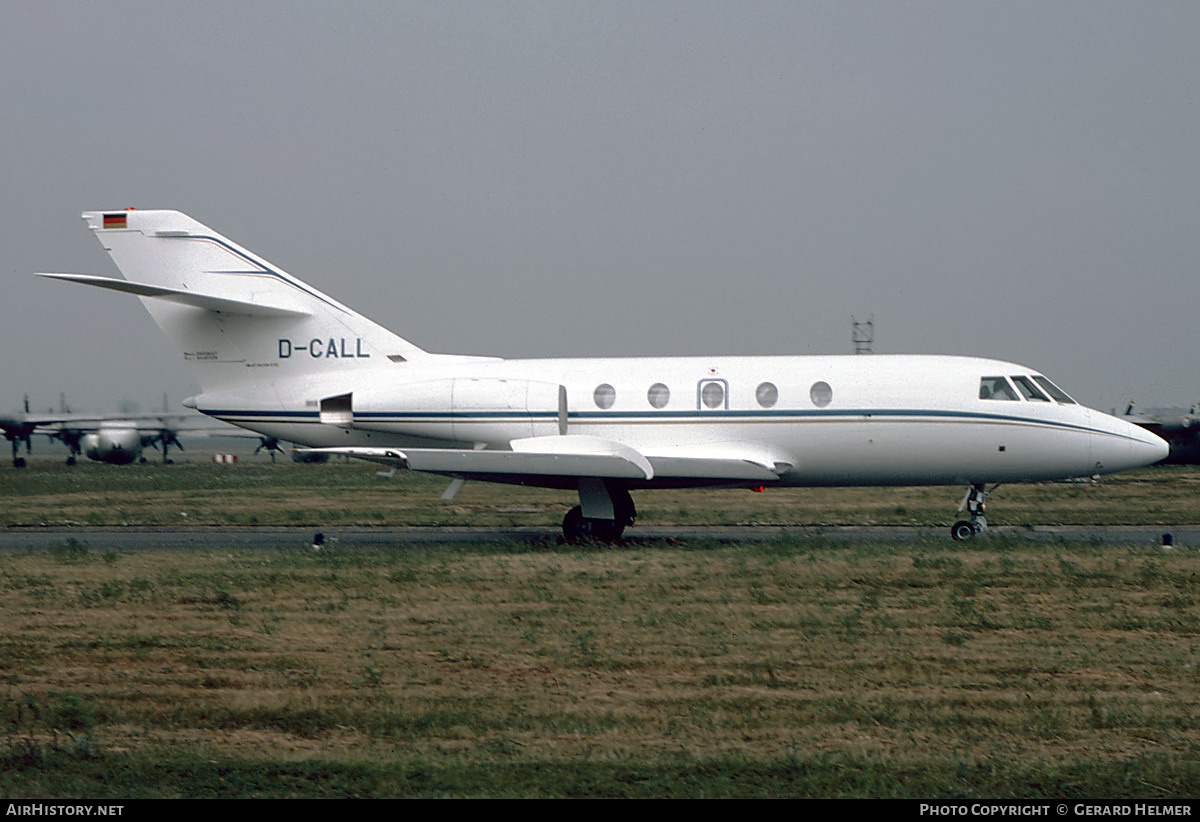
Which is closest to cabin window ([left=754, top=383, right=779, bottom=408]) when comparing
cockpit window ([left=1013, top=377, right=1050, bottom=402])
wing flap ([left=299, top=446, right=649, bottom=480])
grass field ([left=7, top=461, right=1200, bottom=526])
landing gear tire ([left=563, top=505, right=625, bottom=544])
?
wing flap ([left=299, top=446, right=649, bottom=480])

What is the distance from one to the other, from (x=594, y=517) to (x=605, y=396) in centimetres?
212

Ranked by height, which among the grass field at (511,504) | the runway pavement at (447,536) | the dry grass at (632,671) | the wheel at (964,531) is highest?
the wheel at (964,531)

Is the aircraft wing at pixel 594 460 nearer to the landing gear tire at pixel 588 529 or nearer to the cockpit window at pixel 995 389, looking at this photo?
the landing gear tire at pixel 588 529

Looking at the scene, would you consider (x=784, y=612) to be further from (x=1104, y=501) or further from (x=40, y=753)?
(x=1104, y=501)

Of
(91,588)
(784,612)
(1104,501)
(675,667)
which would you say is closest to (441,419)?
(91,588)

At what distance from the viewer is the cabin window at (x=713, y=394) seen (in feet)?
62.9

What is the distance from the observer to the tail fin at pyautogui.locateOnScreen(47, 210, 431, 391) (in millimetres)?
20422

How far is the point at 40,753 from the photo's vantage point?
678 cm

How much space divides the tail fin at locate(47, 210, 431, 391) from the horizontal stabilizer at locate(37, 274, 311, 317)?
49mm

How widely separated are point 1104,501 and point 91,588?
23640mm

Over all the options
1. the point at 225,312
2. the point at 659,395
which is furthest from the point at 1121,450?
the point at 225,312

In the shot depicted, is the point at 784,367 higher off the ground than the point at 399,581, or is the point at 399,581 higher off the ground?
the point at 784,367

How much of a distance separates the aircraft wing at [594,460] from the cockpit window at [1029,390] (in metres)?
3.93

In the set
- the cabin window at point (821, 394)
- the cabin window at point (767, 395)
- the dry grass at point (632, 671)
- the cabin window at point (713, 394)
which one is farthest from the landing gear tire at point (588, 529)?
the cabin window at point (821, 394)
